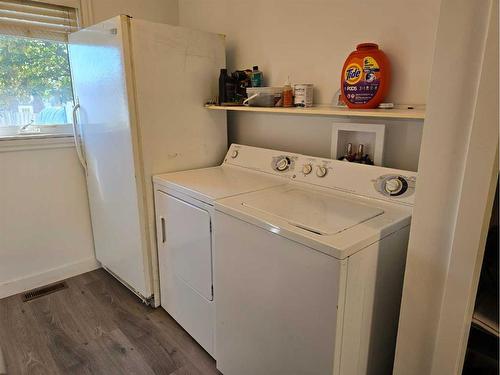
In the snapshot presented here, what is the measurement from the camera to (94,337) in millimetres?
1935

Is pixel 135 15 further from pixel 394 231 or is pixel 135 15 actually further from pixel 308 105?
pixel 394 231

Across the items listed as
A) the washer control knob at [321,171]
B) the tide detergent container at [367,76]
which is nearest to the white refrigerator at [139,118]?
the washer control knob at [321,171]

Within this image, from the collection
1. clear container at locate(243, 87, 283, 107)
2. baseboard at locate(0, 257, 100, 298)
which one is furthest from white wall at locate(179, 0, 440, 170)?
baseboard at locate(0, 257, 100, 298)

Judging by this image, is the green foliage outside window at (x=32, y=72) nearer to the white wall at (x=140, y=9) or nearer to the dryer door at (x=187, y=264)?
the white wall at (x=140, y=9)

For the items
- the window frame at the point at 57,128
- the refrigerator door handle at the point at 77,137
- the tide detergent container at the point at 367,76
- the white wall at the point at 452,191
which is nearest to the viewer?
the white wall at the point at 452,191

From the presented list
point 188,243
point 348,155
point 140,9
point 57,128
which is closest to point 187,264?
point 188,243

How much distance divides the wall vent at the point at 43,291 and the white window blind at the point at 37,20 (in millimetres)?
1722

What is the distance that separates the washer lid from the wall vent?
1.81 meters

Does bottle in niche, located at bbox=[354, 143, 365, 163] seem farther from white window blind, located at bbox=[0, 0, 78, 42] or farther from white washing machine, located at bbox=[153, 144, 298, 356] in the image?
white window blind, located at bbox=[0, 0, 78, 42]

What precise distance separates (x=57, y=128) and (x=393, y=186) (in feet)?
7.38

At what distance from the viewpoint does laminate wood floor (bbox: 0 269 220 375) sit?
5.67ft

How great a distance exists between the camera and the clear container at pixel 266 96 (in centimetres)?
190

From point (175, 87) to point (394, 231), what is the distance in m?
1.47

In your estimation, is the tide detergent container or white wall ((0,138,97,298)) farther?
white wall ((0,138,97,298))
